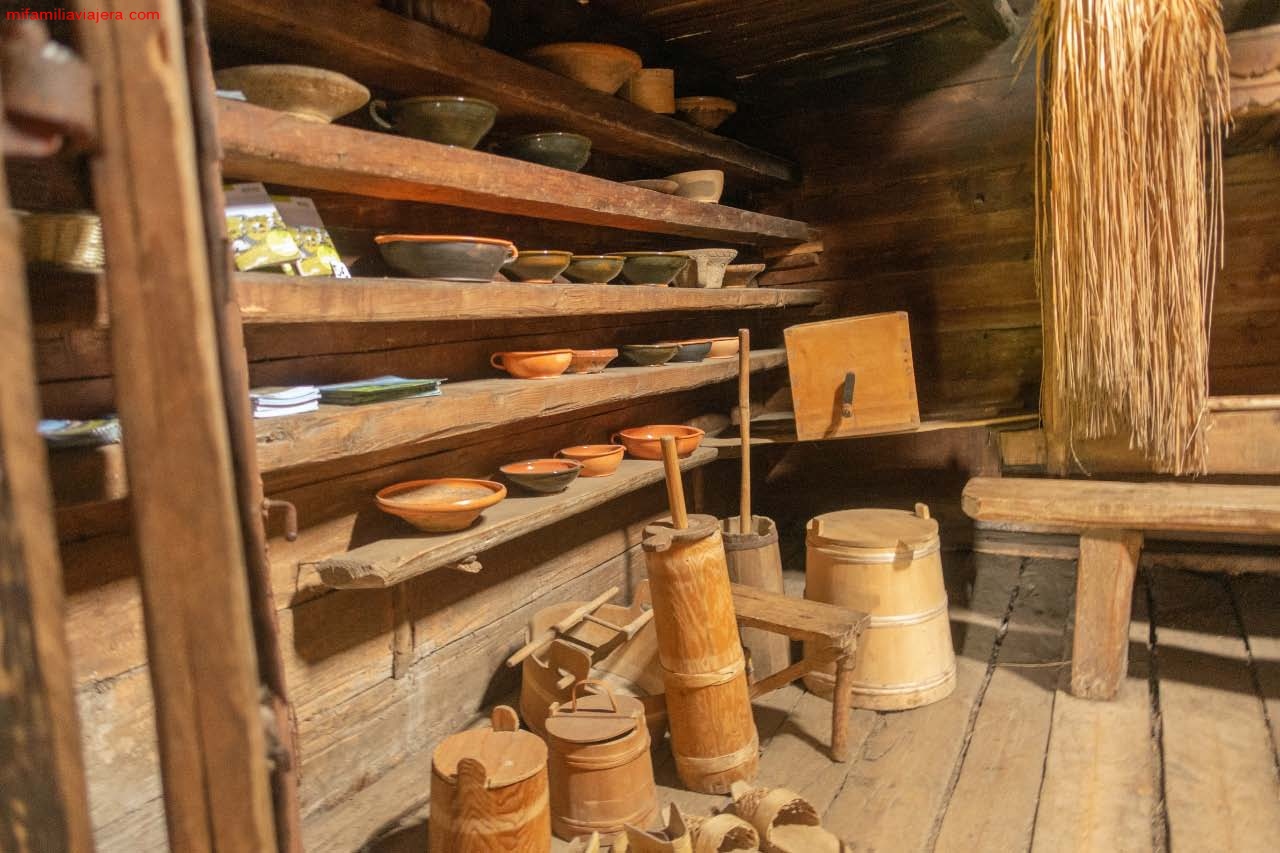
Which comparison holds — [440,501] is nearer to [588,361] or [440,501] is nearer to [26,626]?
[588,361]

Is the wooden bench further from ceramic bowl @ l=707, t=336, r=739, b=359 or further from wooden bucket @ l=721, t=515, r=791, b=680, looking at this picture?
ceramic bowl @ l=707, t=336, r=739, b=359

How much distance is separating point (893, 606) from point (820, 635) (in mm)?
357

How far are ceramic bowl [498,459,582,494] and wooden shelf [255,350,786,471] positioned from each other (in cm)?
17

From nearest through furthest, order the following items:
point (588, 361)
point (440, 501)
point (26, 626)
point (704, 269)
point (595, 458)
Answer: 1. point (26, 626)
2. point (440, 501)
3. point (588, 361)
4. point (595, 458)
5. point (704, 269)

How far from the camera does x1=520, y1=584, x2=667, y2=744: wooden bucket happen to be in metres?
2.04

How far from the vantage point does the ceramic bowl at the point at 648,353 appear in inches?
103

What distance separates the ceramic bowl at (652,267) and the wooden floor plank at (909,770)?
141cm

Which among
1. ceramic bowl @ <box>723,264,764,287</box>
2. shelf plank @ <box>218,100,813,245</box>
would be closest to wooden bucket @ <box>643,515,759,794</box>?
shelf plank @ <box>218,100,813,245</box>

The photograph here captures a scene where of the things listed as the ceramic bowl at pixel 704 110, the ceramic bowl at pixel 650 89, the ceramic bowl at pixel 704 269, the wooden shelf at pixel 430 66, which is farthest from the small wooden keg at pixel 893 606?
the ceramic bowl at pixel 704 110

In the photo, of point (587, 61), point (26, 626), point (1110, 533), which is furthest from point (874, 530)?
point (26, 626)

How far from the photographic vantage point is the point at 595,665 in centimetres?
225

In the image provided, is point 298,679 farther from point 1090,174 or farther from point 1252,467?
point 1252,467

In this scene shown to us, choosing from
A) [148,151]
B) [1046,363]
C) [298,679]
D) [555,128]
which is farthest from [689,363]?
[148,151]

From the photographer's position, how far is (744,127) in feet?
12.1
